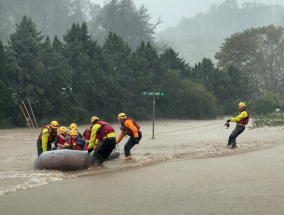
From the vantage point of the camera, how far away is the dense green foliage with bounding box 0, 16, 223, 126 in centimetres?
3116

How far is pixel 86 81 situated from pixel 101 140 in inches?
1078

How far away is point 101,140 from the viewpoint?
396 inches

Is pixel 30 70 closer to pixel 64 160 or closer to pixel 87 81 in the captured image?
pixel 87 81

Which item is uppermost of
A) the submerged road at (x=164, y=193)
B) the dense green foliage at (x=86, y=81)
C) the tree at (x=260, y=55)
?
the tree at (x=260, y=55)

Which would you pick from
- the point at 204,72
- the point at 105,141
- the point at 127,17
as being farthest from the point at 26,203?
the point at 127,17

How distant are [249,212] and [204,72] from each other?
177ft

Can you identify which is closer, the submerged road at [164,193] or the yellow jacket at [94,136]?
the submerged road at [164,193]

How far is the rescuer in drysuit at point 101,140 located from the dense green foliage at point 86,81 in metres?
21.0

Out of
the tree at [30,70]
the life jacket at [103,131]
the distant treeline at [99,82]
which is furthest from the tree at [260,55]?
the life jacket at [103,131]

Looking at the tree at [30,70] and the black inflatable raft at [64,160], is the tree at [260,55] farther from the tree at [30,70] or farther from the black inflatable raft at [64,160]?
the black inflatable raft at [64,160]

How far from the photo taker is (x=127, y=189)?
7688 mm

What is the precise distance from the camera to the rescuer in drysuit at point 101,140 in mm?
9961

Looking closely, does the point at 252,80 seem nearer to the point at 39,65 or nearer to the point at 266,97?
the point at 266,97

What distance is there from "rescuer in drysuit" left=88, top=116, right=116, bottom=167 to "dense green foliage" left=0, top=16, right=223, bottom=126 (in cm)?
2099
